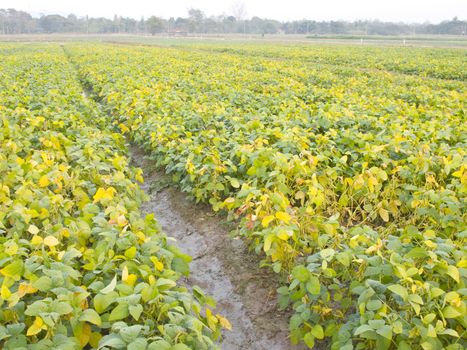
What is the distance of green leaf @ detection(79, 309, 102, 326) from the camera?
84.1 inches

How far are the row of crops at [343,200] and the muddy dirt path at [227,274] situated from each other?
197 mm

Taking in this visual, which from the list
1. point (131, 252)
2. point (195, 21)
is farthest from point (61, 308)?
point (195, 21)

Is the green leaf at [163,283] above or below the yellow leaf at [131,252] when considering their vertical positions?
below

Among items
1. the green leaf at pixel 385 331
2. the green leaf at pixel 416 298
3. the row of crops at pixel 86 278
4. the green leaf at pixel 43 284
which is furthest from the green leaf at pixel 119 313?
the green leaf at pixel 416 298

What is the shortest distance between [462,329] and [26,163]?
13.5 ft

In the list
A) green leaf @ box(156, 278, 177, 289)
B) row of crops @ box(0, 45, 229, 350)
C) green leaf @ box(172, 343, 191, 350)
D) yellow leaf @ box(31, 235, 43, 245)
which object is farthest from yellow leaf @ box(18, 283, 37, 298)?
green leaf @ box(172, 343, 191, 350)

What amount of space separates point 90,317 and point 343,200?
2.89 metres

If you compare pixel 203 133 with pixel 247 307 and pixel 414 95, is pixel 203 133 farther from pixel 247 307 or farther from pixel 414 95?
pixel 414 95

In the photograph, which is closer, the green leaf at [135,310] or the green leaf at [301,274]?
the green leaf at [135,310]

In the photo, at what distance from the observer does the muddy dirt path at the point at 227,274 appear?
10.6 ft

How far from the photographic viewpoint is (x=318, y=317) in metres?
2.96

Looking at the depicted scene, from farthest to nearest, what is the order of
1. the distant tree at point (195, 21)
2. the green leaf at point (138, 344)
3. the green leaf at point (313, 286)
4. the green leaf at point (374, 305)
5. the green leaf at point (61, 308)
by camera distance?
the distant tree at point (195, 21)
the green leaf at point (313, 286)
the green leaf at point (374, 305)
the green leaf at point (61, 308)
the green leaf at point (138, 344)

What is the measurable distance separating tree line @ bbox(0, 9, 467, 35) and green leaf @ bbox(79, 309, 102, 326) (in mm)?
96356

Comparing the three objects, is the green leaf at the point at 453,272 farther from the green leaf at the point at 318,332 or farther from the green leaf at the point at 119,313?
the green leaf at the point at 119,313
